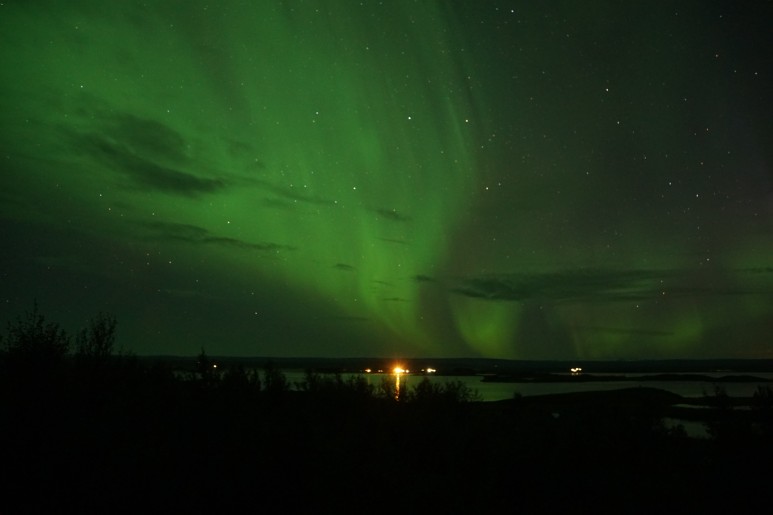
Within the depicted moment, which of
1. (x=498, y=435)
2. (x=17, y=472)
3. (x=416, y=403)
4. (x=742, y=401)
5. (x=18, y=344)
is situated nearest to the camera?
(x=17, y=472)

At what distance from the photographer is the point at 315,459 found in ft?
38.1

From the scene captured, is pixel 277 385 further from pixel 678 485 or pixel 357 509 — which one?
pixel 678 485

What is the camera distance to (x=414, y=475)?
1187 cm

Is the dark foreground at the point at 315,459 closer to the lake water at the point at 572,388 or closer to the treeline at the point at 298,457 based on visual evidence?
the treeline at the point at 298,457

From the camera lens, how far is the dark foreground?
9.97 meters

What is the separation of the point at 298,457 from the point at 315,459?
1.13 ft

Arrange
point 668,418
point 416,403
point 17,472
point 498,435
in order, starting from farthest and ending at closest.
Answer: point 668,418 → point 416,403 → point 498,435 → point 17,472

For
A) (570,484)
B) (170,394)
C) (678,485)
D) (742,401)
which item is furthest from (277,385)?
(742,401)

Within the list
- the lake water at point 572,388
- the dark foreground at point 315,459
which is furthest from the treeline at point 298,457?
the lake water at point 572,388

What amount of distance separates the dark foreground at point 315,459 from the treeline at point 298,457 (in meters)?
0.04

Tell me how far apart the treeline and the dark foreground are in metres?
0.04

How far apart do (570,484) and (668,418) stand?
28.5m

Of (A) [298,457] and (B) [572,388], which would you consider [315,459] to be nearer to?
(A) [298,457]

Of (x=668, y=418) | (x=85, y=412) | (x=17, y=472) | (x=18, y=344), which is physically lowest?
(x=668, y=418)
